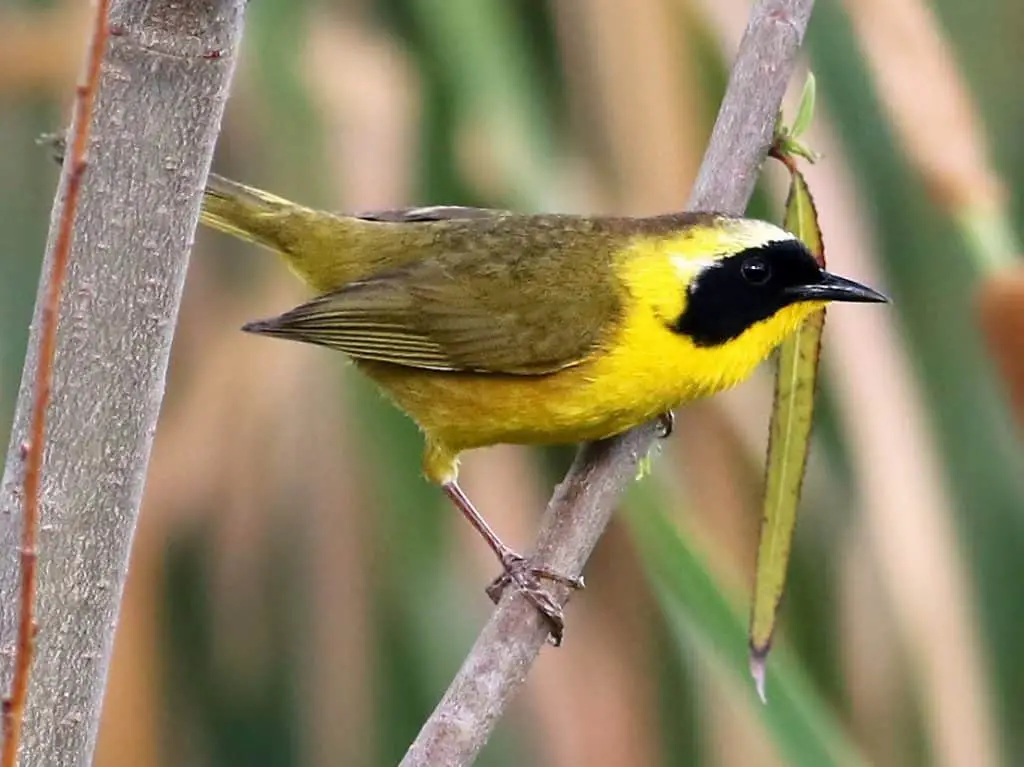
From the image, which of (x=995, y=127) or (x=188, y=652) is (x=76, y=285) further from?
(x=995, y=127)

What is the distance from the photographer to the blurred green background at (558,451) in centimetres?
142

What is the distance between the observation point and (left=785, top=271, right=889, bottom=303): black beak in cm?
133

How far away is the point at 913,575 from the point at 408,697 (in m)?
0.55

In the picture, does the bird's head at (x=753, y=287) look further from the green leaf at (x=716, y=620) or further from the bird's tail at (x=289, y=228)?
the bird's tail at (x=289, y=228)

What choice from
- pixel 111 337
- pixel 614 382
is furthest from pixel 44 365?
pixel 614 382

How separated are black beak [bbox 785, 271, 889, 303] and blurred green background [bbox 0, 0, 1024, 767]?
11cm

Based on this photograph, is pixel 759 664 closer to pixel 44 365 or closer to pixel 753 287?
pixel 753 287

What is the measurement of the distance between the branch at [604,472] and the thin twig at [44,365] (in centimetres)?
37

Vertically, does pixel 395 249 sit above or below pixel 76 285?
above

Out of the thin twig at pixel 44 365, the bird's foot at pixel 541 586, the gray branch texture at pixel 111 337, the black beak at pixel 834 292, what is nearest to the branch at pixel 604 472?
the bird's foot at pixel 541 586

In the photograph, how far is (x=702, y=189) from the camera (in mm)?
1336

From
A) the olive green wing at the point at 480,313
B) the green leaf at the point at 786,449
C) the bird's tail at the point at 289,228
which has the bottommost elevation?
the green leaf at the point at 786,449

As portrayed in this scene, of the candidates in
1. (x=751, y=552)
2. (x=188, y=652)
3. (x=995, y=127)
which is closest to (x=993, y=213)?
(x=751, y=552)

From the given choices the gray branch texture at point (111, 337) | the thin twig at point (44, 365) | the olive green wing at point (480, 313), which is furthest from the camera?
the olive green wing at point (480, 313)
